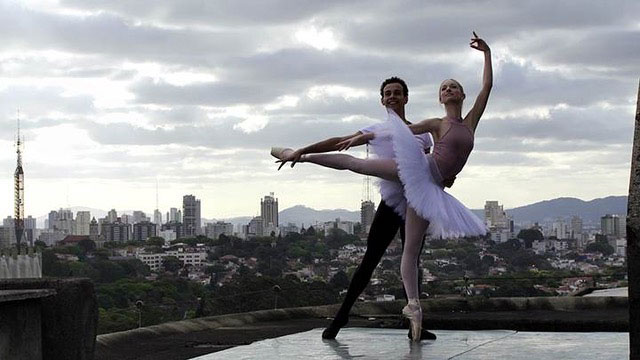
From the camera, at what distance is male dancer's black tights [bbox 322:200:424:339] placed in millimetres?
9383

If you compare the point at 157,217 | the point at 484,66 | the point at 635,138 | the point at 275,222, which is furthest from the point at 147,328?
the point at 157,217

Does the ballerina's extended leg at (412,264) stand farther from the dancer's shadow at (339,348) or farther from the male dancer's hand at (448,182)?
the dancer's shadow at (339,348)

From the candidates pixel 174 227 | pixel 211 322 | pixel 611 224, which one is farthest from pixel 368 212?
pixel 174 227

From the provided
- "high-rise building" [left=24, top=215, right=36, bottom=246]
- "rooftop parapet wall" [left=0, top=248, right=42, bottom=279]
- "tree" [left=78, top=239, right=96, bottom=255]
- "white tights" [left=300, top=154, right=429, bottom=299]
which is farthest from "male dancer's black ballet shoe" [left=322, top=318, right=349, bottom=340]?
"high-rise building" [left=24, top=215, right=36, bottom=246]

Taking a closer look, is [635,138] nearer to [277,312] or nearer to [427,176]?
[427,176]

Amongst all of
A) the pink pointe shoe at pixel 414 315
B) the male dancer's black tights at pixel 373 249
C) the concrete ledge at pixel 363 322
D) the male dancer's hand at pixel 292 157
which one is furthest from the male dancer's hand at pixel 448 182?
the concrete ledge at pixel 363 322

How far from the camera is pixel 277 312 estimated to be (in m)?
13.3

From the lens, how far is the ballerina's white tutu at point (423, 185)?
8.70m

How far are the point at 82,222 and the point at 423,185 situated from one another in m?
161

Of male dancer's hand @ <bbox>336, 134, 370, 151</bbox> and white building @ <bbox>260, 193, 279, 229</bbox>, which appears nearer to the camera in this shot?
male dancer's hand @ <bbox>336, 134, 370, 151</bbox>

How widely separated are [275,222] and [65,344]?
9236 centimetres

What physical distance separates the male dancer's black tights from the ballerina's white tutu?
479 mm

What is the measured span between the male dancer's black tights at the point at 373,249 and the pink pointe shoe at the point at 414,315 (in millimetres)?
360

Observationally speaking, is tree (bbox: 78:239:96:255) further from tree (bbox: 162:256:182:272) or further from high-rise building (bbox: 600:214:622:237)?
high-rise building (bbox: 600:214:622:237)
